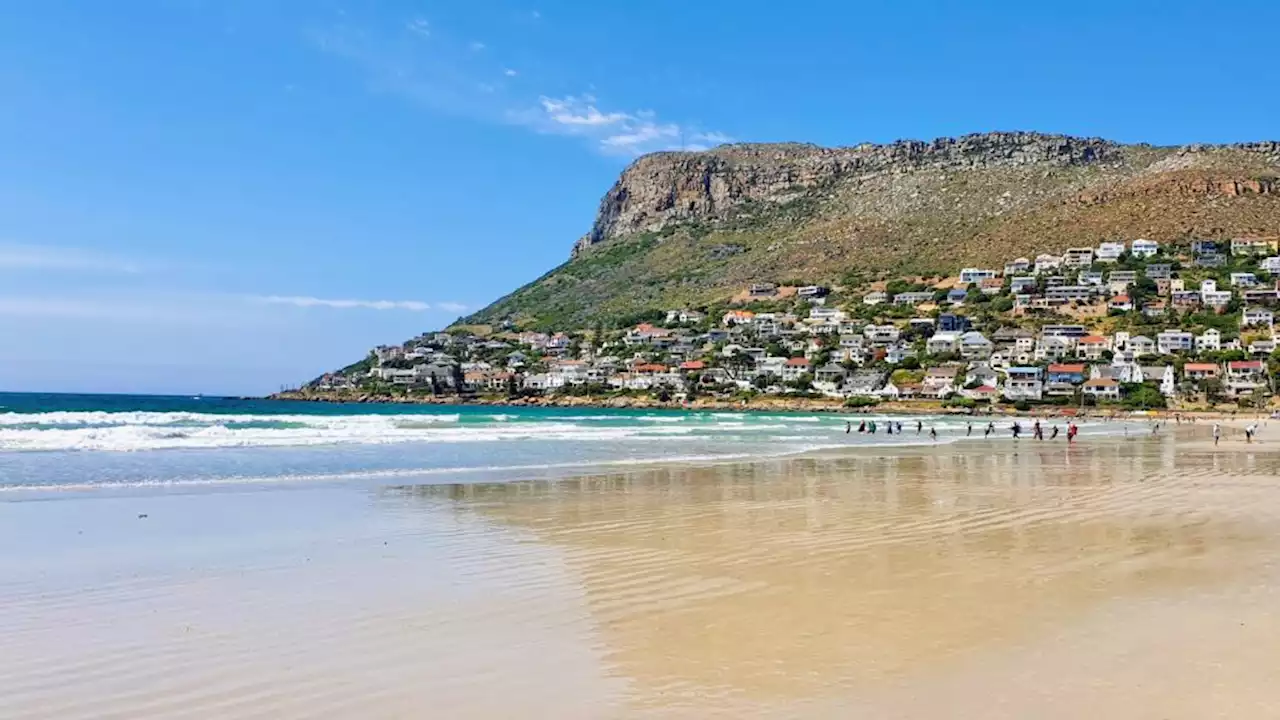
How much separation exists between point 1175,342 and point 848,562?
103868 millimetres

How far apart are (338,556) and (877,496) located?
1040 centimetres

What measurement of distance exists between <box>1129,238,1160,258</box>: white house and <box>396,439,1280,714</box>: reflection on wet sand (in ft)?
333

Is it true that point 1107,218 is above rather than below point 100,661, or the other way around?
above

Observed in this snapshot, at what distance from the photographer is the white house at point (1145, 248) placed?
357ft

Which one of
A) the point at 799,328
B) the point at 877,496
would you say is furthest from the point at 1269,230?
the point at 877,496

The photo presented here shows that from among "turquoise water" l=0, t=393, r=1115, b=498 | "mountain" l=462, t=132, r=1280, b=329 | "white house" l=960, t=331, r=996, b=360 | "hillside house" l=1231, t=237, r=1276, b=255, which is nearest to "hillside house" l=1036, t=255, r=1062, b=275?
"mountain" l=462, t=132, r=1280, b=329

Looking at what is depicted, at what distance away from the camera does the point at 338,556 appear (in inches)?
410

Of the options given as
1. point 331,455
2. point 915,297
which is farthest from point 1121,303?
point 331,455

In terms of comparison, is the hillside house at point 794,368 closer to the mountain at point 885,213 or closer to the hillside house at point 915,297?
the hillside house at point 915,297

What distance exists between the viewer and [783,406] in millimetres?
98688

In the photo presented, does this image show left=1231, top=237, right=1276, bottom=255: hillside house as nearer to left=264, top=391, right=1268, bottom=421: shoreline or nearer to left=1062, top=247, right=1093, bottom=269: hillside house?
left=1062, top=247, right=1093, bottom=269: hillside house

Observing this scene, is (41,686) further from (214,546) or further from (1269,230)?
(1269,230)

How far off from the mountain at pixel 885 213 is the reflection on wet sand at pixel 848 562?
10904 centimetres

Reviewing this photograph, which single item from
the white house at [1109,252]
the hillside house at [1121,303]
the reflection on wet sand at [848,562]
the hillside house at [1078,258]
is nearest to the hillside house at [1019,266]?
the hillside house at [1078,258]
